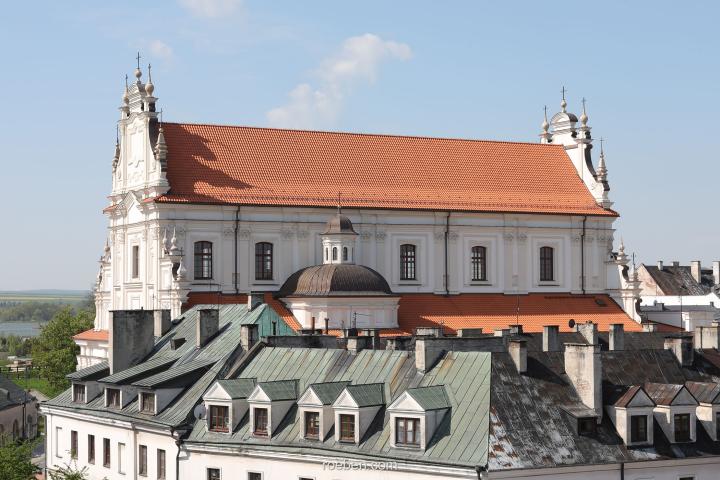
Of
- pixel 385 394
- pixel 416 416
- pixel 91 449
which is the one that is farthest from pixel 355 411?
pixel 91 449

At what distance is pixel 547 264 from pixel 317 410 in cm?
4396

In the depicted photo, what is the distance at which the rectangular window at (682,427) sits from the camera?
3703 cm

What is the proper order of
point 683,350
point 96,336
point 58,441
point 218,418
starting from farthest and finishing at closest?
point 96,336, point 58,441, point 683,350, point 218,418

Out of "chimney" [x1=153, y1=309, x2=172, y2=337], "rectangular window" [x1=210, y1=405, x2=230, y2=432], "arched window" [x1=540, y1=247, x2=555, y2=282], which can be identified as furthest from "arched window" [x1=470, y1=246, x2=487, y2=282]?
"rectangular window" [x1=210, y1=405, x2=230, y2=432]

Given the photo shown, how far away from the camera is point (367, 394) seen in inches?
1444

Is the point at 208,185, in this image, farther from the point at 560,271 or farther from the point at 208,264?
the point at 560,271

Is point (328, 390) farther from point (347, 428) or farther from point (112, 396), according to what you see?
point (112, 396)

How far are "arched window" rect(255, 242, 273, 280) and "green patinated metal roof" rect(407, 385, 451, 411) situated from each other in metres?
36.5

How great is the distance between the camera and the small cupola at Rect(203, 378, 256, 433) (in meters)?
39.4

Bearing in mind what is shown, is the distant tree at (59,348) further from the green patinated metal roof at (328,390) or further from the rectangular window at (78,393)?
the green patinated metal roof at (328,390)

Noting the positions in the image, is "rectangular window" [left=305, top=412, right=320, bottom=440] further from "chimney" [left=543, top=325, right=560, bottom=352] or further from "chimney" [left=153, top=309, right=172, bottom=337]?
"chimney" [left=153, top=309, right=172, bottom=337]

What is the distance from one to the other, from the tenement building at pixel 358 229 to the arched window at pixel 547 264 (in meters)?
0.08

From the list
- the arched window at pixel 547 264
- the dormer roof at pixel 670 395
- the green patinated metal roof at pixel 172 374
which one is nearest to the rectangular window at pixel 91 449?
the green patinated metal roof at pixel 172 374

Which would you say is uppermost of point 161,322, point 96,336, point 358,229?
point 358,229
